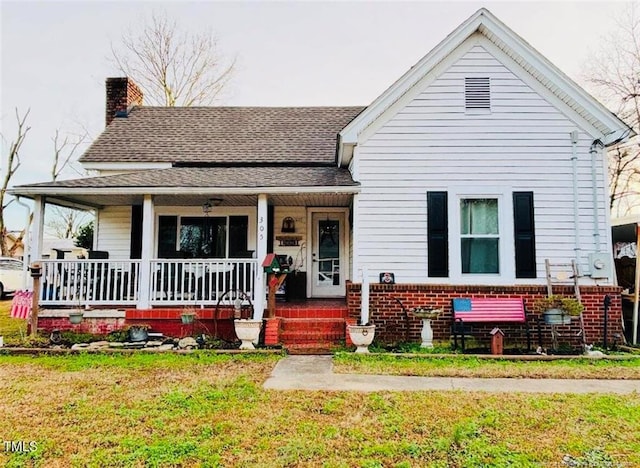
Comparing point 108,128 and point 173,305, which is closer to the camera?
point 173,305

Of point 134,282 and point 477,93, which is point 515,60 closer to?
point 477,93

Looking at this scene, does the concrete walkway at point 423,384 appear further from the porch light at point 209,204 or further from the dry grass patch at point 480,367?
the porch light at point 209,204

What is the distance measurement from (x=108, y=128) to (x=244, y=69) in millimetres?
16900

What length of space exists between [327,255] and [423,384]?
18.5 feet

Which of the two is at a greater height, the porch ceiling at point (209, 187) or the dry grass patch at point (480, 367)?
the porch ceiling at point (209, 187)

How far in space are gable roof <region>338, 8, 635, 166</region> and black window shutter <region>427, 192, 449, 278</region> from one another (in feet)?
6.45

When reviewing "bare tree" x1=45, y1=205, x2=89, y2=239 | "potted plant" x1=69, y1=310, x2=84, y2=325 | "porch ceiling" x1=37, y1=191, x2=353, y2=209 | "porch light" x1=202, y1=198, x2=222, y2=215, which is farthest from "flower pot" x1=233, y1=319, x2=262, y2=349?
"bare tree" x1=45, y1=205, x2=89, y2=239

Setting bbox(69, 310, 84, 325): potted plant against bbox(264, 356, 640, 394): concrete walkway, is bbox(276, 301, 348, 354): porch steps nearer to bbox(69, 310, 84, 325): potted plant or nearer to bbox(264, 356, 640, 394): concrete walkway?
bbox(264, 356, 640, 394): concrete walkway

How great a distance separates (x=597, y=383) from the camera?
5.84 metres

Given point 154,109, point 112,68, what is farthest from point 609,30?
point 112,68

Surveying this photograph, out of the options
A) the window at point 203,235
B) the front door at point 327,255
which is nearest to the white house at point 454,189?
the window at point 203,235

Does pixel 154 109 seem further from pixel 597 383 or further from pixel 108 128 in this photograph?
pixel 597 383

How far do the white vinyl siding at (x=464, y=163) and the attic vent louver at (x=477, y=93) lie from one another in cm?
10

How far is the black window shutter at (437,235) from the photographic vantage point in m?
8.33
